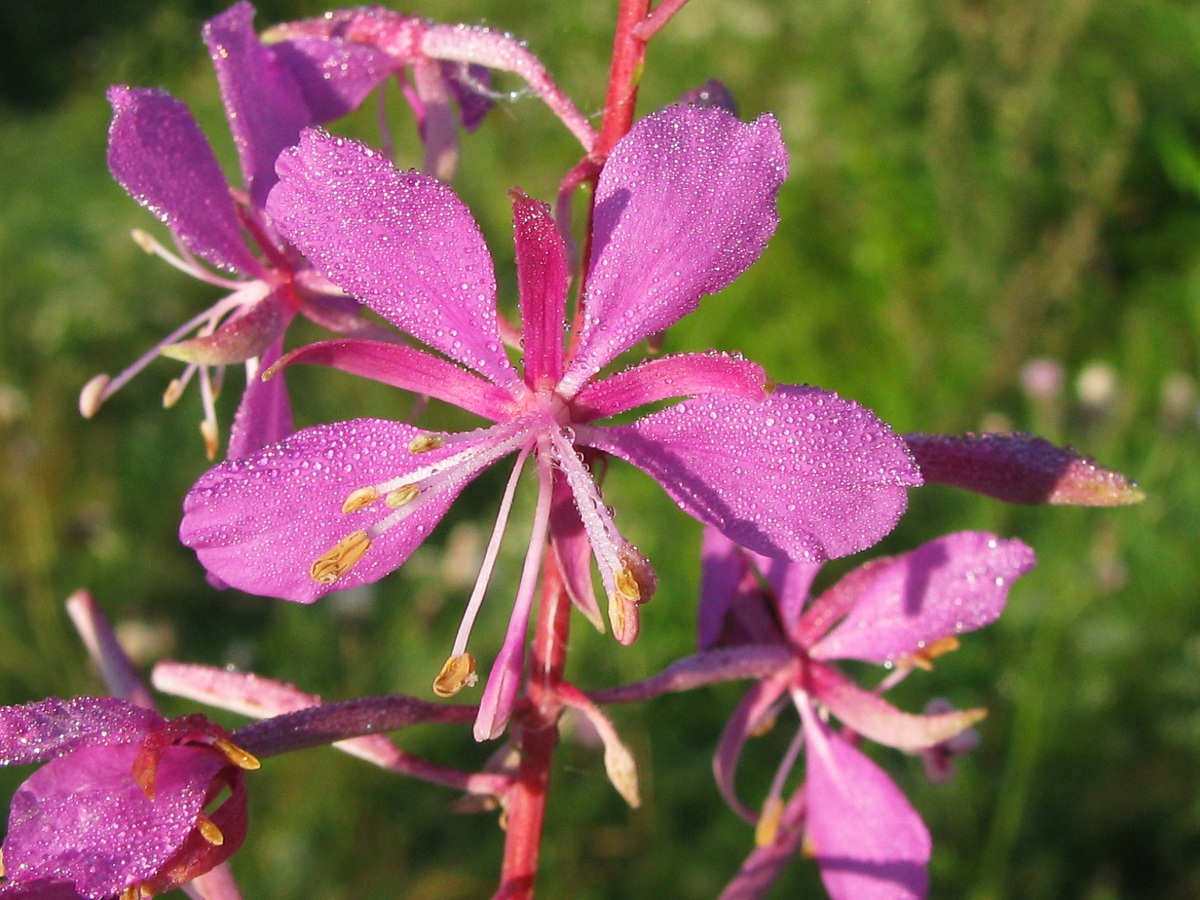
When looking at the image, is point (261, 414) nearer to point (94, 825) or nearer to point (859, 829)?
point (94, 825)

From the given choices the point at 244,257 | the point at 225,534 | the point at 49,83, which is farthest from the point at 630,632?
the point at 49,83

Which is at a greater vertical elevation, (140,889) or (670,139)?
(670,139)

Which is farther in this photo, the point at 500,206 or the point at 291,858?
the point at 500,206

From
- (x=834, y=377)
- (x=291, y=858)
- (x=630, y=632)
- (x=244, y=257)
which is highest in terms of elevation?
(x=244, y=257)

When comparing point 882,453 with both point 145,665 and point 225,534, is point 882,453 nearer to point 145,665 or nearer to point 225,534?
point 225,534

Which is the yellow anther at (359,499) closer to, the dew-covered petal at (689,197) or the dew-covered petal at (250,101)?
the dew-covered petal at (689,197)

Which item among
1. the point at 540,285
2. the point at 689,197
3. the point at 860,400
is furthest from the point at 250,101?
the point at 860,400

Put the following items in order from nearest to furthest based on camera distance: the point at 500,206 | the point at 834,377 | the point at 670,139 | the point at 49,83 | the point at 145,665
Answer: the point at 670,139 → the point at 145,665 → the point at 834,377 → the point at 500,206 → the point at 49,83

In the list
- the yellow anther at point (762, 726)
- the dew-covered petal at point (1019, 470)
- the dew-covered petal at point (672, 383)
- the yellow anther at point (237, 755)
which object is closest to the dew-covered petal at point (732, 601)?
the yellow anther at point (762, 726)
